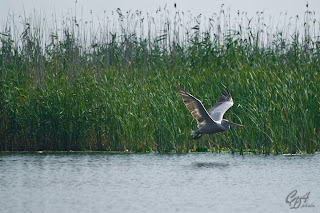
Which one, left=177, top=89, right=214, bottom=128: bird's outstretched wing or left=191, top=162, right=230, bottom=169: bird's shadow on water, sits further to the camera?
left=191, top=162, right=230, bottom=169: bird's shadow on water

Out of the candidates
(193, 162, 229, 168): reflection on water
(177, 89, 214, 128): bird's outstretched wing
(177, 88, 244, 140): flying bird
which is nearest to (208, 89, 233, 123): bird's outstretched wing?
(177, 88, 244, 140): flying bird

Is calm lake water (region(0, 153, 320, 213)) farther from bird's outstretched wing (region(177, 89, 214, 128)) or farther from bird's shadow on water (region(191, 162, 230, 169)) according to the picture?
bird's outstretched wing (region(177, 89, 214, 128))

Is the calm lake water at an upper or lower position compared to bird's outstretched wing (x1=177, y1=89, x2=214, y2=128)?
lower

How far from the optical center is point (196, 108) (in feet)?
35.2

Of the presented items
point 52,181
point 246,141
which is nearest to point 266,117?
point 246,141

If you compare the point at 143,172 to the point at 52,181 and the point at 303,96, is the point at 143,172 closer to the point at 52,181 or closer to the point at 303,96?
the point at 52,181

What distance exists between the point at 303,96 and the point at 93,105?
14.0ft

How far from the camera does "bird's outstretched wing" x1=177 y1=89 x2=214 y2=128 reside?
10.3 m

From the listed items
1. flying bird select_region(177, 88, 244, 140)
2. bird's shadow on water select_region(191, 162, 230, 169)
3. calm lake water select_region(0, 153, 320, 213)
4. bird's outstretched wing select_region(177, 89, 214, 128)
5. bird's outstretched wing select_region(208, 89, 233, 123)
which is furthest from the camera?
bird's outstretched wing select_region(208, 89, 233, 123)

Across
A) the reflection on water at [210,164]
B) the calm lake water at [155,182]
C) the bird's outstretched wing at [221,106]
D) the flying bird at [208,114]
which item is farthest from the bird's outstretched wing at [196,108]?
the calm lake water at [155,182]

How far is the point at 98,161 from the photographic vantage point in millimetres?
11445

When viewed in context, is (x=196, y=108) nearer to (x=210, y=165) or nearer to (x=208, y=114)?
(x=208, y=114)

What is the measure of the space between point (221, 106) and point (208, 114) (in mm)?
1219

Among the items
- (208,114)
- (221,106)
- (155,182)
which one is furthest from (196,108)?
(155,182)
